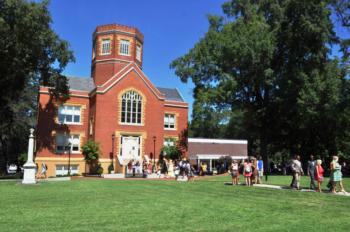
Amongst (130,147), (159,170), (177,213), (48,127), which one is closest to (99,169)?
(130,147)

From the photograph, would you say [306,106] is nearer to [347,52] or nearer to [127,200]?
[347,52]

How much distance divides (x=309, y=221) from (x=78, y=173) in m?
33.0

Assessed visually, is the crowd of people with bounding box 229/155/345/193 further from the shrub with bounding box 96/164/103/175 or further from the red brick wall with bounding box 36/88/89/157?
the red brick wall with bounding box 36/88/89/157

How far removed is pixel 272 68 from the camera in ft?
141

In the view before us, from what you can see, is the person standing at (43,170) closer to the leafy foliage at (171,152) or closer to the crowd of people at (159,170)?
the crowd of people at (159,170)

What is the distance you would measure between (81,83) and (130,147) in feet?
36.0

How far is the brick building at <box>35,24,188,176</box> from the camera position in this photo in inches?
1590

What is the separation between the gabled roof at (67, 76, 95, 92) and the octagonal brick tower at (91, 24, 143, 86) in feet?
2.29

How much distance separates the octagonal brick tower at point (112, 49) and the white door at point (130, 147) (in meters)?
8.87

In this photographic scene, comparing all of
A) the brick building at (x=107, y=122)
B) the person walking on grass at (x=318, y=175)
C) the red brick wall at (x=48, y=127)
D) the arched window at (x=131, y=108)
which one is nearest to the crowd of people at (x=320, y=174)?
the person walking on grass at (x=318, y=175)

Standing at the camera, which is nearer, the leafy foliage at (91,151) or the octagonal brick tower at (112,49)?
the leafy foliage at (91,151)

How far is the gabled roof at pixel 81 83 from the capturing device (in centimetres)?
4616

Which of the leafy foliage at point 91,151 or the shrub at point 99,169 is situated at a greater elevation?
the leafy foliage at point 91,151

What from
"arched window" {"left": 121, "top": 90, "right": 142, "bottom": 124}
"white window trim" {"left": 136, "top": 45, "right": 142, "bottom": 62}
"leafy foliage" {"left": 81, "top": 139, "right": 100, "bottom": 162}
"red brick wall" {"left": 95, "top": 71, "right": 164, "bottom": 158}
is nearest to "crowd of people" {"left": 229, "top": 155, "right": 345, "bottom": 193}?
"leafy foliage" {"left": 81, "top": 139, "right": 100, "bottom": 162}
